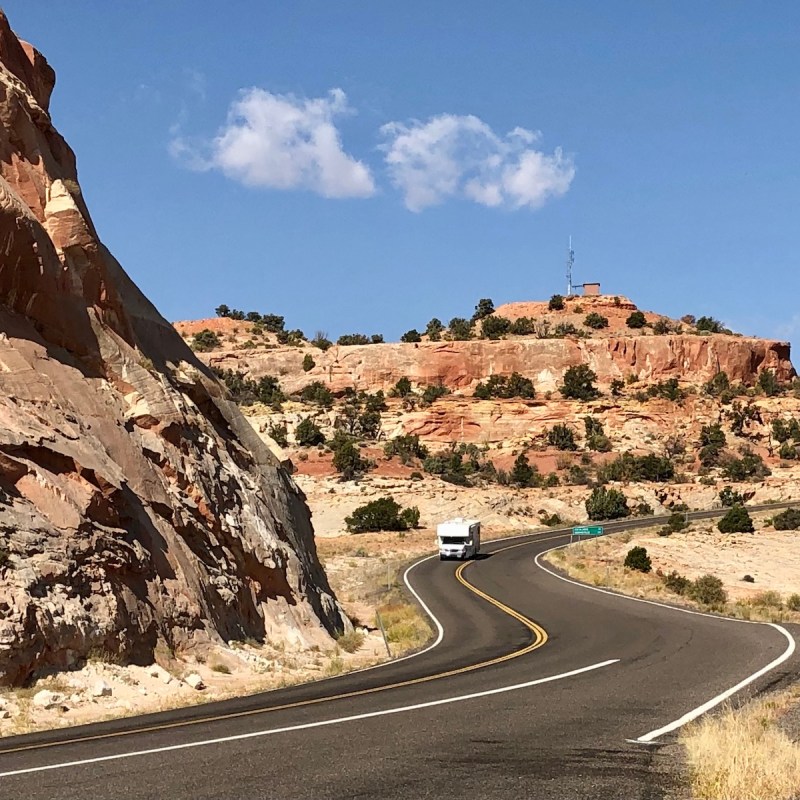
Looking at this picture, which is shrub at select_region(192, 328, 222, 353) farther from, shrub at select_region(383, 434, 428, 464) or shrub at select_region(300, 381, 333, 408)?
shrub at select_region(383, 434, 428, 464)

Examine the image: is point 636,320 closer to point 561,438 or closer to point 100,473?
point 561,438

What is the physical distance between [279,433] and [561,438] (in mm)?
28012

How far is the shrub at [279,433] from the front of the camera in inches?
3406

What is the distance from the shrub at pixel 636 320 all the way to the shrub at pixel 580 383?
732 inches

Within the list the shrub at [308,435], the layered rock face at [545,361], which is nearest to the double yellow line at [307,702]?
the shrub at [308,435]

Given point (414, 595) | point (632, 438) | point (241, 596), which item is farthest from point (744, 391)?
point (241, 596)

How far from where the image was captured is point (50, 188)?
19875mm

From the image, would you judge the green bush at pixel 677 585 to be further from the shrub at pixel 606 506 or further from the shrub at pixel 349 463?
the shrub at pixel 349 463

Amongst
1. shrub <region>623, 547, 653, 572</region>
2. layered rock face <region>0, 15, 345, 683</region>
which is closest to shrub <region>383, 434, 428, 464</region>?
shrub <region>623, 547, 653, 572</region>

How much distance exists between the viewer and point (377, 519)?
64.7 m

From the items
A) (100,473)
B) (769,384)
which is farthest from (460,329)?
(100,473)

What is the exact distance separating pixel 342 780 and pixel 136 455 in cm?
1161

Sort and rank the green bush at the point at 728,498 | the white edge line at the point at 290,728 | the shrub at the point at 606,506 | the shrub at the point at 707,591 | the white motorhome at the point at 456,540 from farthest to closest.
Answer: the green bush at the point at 728,498 < the shrub at the point at 606,506 < the white motorhome at the point at 456,540 < the shrub at the point at 707,591 < the white edge line at the point at 290,728

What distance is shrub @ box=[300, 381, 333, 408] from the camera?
101m
